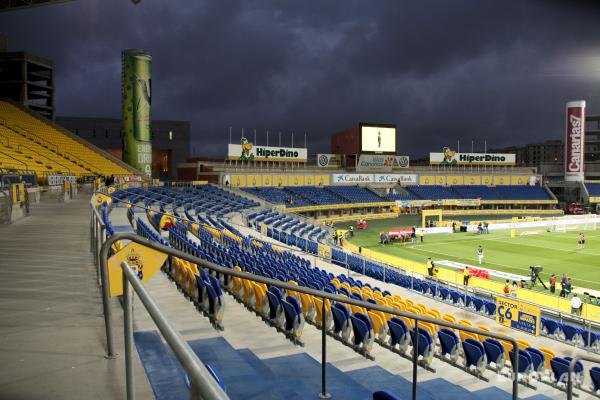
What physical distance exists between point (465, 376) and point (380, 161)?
60945mm

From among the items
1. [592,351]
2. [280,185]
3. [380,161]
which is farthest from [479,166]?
[592,351]

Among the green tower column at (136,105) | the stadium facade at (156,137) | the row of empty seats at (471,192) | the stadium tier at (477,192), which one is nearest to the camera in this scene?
the green tower column at (136,105)

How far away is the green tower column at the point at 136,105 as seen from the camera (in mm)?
49906

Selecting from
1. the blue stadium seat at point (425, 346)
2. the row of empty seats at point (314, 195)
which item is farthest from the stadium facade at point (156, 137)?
the blue stadium seat at point (425, 346)

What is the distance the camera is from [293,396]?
17.7 ft

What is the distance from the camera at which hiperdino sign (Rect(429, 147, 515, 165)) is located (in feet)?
256

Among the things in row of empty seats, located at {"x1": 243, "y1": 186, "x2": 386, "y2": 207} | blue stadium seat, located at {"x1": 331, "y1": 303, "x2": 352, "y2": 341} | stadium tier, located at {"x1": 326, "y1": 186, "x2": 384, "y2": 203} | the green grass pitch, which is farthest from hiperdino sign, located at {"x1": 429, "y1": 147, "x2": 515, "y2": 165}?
blue stadium seat, located at {"x1": 331, "y1": 303, "x2": 352, "y2": 341}

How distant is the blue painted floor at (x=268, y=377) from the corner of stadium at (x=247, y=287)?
0.12 ft

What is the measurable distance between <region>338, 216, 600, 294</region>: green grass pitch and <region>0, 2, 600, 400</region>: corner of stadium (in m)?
0.25

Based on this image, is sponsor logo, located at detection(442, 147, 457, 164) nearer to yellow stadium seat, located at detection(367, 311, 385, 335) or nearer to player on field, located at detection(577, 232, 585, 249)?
player on field, located at detection(577, 232, 585, 249)

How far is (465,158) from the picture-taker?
79.1m

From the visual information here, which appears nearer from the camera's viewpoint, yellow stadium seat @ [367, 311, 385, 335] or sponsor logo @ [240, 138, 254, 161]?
yellow stadium seat @ [367, 311, 385, 335]

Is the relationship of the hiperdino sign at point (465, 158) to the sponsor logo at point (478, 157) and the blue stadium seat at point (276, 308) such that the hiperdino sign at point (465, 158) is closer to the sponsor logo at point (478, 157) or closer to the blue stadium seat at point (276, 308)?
the sponsor logo at point (478, 157)

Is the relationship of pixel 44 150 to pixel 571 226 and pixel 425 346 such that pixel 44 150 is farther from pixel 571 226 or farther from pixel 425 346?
pixel 571 226
